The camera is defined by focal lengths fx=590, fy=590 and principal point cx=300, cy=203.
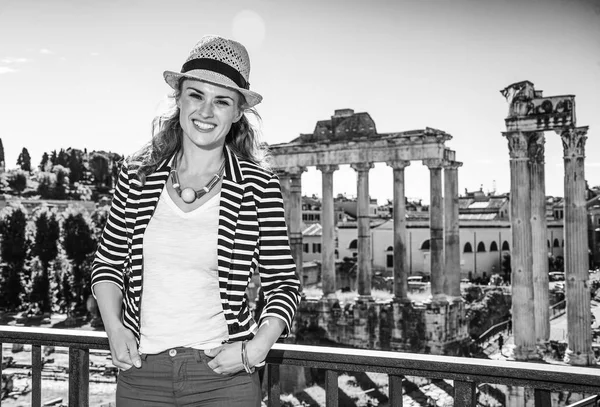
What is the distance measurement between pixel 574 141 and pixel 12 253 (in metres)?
38.5

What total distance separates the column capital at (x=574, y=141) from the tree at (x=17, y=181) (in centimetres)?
9494

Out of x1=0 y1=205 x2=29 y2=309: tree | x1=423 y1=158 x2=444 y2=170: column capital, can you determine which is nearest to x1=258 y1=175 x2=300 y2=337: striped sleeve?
x1=423 y1=158 x2=444 y2=170: column capital

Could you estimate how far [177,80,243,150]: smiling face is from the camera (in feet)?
8.79

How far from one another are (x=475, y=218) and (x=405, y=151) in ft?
118

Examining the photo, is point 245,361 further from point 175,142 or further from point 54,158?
point 54,158

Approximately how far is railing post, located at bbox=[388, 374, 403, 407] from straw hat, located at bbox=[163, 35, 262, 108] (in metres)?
1.50

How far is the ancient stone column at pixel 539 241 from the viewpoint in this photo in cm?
1550

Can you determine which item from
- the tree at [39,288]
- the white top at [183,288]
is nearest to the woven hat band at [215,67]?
→ the white top at [183,288]

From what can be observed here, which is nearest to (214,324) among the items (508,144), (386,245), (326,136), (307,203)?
(508,144)

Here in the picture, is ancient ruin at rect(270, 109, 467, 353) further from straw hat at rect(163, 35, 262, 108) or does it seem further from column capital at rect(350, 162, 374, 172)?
straw hat at rect(163, 35, 262, 108)

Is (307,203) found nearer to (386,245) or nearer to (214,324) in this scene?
(386,245)

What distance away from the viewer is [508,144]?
14.4m

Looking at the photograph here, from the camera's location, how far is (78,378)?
10.7ft

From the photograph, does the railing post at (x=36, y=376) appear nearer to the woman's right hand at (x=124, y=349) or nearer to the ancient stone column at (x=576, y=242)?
the woman's right hand at (x=124, y=349)
